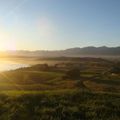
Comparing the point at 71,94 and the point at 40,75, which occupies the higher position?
the point at 71,94

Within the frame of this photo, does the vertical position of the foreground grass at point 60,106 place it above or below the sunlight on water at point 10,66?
above

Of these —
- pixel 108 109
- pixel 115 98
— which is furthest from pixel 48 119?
pixel 115 98

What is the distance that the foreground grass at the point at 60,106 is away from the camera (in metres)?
16.5

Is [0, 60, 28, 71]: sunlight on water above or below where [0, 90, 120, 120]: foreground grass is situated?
below

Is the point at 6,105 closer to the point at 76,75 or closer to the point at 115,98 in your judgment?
the point at 115,98

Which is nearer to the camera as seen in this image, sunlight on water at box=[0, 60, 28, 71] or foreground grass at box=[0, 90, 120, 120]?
foreground grass at box=[0, 90, 120, 120]

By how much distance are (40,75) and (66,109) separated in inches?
1837

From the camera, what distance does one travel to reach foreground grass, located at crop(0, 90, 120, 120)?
1653 cm

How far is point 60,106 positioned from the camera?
17922mm

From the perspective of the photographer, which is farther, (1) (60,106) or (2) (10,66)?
(2) (10,66)

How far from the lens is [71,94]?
2059cm

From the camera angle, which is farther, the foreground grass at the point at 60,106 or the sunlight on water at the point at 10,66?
the sunlight on water at the point at 10,66

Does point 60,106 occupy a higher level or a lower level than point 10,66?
higher

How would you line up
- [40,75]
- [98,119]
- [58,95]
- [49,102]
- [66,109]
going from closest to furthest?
1. [98,119]
2. [66,109]
3. [49,102]
4. [58,95]
5. [40,75]
